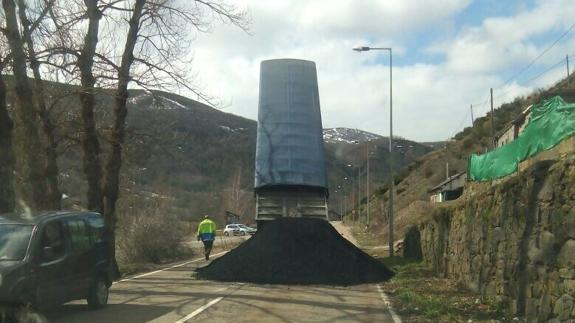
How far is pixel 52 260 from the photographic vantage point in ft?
36.0

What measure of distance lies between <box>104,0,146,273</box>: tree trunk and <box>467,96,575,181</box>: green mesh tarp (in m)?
11.2

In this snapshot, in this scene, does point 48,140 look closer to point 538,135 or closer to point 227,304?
point 227,304

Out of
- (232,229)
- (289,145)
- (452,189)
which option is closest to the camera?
(289,145)

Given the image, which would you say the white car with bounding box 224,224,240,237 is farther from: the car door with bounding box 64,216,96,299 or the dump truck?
the car door with bounding box 64,216,96,299

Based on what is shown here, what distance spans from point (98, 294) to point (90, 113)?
31.2ft

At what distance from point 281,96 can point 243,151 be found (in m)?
67.5

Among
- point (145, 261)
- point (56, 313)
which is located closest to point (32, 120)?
point (56, 313)

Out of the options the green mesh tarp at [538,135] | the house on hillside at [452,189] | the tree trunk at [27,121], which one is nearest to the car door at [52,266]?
the tree trunk at [27,121]

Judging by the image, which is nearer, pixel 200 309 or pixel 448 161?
pixel 200 309

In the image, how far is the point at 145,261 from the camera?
1062 inches

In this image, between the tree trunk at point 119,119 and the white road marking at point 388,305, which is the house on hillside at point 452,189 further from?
the white road marking at point 388,305

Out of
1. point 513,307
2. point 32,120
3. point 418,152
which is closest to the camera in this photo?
point 513,307

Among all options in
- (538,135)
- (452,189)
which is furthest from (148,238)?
(452,189)

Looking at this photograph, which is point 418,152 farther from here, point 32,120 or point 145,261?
point 32,120
